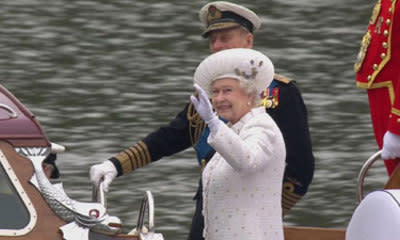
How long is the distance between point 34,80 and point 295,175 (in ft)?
22.6

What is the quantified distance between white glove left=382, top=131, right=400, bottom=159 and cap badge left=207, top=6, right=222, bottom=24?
0.85m

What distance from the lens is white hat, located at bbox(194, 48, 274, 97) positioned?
559 centimetres

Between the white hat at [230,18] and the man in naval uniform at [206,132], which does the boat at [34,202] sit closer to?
the man in naval uniform at [206,132]

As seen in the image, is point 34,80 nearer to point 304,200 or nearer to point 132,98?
point 132,98

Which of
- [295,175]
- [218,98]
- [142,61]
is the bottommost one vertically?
[142,61]

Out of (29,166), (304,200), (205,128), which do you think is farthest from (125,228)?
(29,166)

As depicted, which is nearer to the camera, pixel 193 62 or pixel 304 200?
pixel 304 200

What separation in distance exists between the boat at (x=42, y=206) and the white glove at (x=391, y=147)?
524 millimetres

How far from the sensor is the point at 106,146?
37.5 feet

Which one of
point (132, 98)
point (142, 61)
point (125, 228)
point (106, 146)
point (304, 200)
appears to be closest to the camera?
point (125, 228)

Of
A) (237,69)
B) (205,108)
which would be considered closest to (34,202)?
(205,108)

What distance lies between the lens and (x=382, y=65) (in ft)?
21.4

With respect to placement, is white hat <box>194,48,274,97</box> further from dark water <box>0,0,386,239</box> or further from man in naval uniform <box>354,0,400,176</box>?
dark water <box>0,0,386,239</box>

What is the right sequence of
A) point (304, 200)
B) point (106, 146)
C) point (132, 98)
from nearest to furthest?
point (304, 200), point (106, 146), point (132, 98)
